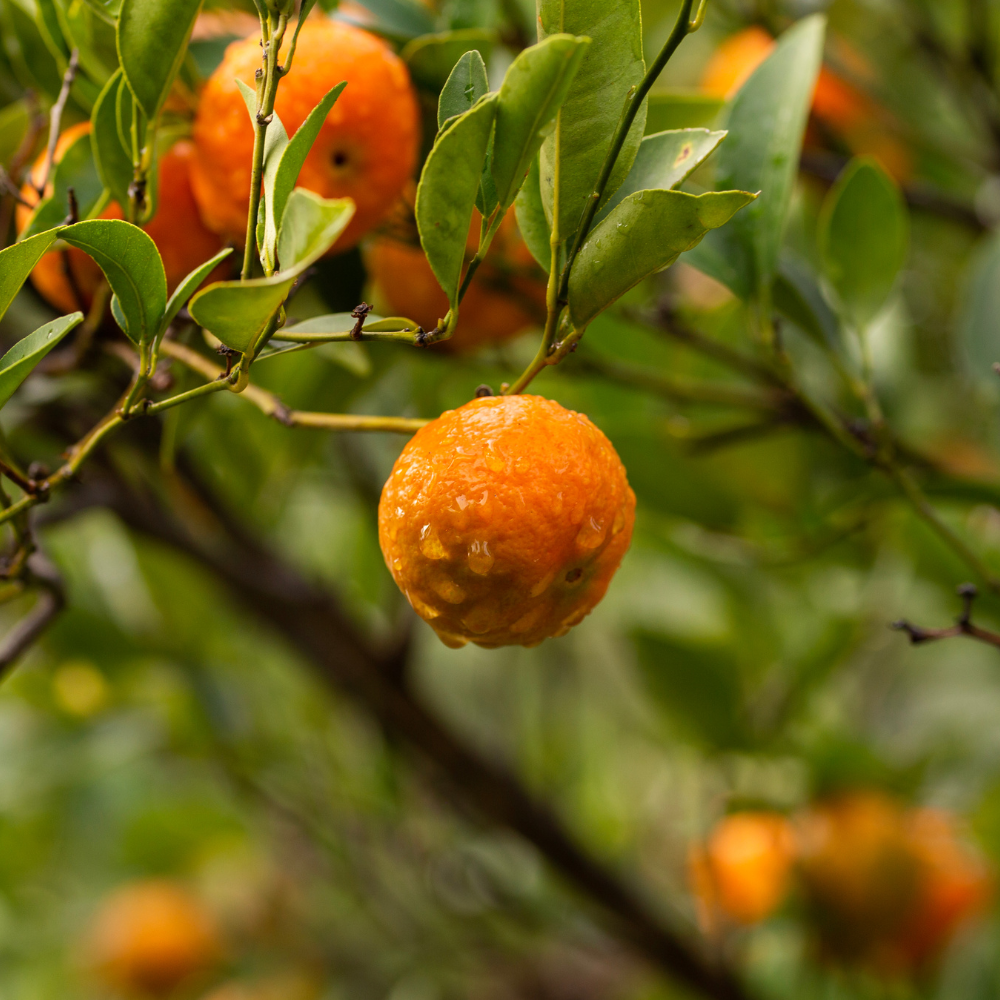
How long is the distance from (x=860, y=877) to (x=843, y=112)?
84 centimetres

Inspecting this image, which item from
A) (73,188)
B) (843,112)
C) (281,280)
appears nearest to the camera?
(281,280)

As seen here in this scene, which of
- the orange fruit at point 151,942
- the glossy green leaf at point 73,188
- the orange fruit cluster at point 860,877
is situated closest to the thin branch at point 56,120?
the glossy green leaf at point 73,188

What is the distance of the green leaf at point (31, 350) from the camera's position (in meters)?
0.36

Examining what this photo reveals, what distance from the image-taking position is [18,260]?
373 mm

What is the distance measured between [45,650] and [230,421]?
486 mm

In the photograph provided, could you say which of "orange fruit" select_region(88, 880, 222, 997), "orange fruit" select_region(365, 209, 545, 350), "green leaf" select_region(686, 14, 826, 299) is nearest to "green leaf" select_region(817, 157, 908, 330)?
"green leaf" select_region(686, 14, 826, 299)

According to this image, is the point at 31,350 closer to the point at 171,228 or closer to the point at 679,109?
the point at 171,228

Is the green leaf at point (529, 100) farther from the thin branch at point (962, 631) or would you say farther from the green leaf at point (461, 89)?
the thin branch at point (962, 631)

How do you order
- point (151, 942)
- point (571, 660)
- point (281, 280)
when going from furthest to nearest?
point (151, 942), point (571, 660), point (281, 280)

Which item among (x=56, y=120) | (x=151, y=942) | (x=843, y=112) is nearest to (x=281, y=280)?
(x=56, y=120)

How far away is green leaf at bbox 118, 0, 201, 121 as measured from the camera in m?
0.43

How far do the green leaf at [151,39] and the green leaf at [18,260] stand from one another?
4.3 inches

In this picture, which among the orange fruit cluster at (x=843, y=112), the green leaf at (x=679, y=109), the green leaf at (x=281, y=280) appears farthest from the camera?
the orange fruit cluster at (x=843, y=112)

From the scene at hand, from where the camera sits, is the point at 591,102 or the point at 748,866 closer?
the point at 591,102
